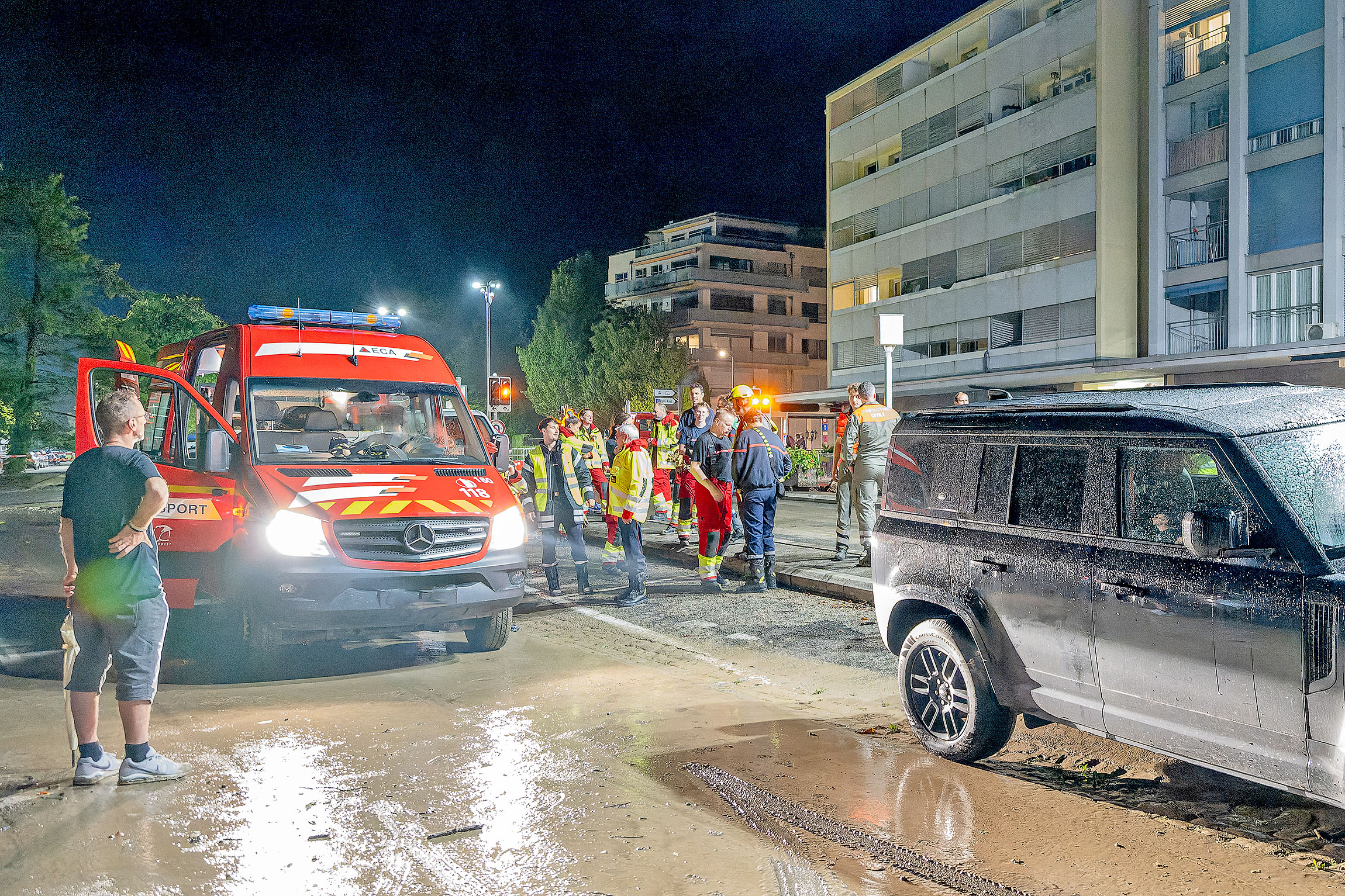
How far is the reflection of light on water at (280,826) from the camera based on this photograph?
370 centimetres

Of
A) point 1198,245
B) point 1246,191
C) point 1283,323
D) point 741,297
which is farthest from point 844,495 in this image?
point 741,297

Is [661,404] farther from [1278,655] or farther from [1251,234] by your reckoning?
[1251,234]

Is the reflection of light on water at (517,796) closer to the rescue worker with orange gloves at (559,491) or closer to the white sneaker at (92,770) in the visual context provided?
the white sneaker at (92,770)

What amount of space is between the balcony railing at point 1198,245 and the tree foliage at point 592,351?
29977 mm

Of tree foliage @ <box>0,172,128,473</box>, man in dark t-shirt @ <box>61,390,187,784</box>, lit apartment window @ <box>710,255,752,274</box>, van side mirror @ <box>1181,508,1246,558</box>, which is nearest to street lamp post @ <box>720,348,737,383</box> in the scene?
lit apartment window @ <box>710,255,752,274</box>

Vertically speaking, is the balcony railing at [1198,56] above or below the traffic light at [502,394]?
above

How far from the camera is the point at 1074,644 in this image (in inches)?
173

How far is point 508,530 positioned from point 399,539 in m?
0.81

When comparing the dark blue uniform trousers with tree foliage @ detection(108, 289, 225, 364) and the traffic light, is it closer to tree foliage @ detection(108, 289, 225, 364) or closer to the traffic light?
the traffic light

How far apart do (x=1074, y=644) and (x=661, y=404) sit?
38.8 ft

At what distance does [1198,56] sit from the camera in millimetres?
30188

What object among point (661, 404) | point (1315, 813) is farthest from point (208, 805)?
point (661, 404)

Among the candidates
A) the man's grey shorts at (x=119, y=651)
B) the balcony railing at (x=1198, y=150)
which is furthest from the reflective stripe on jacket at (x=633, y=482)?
the balcony railing at (x=1198, y=150)

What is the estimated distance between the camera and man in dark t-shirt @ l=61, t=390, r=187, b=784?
4.71m
